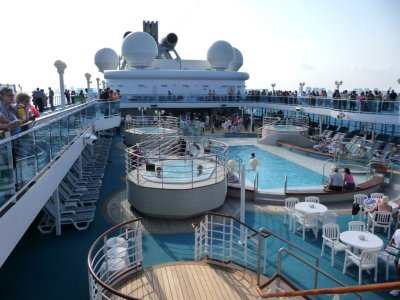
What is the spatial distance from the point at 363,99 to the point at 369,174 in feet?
19.3

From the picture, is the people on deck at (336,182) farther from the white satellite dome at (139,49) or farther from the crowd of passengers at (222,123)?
the white satellite dome at (139,49)

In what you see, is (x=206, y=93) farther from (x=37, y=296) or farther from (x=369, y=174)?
(x=37, y=296)

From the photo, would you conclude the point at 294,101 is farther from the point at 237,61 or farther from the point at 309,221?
the point at 309,221

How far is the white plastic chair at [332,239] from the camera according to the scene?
7016 mm

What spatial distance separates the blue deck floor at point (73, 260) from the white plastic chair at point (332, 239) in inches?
11.0

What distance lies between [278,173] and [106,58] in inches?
1072

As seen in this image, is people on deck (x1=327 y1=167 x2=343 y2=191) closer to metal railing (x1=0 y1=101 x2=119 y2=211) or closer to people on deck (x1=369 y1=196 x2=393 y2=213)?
people on deck (x1=369 y1=196 x2=393 y2=213)

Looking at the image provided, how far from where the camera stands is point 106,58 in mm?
35938

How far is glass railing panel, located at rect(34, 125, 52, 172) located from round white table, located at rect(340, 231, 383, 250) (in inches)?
233

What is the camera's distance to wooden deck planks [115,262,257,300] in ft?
16.3

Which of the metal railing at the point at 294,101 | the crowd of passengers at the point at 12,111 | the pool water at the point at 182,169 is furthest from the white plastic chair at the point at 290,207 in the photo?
the metal railing at the point at 294,101

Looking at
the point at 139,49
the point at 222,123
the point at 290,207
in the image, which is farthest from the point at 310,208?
the point at 139,49

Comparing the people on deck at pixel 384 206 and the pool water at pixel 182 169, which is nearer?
the people on deck at pixel 384 206

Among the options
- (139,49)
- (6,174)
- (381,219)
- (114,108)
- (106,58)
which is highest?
(139,49)
